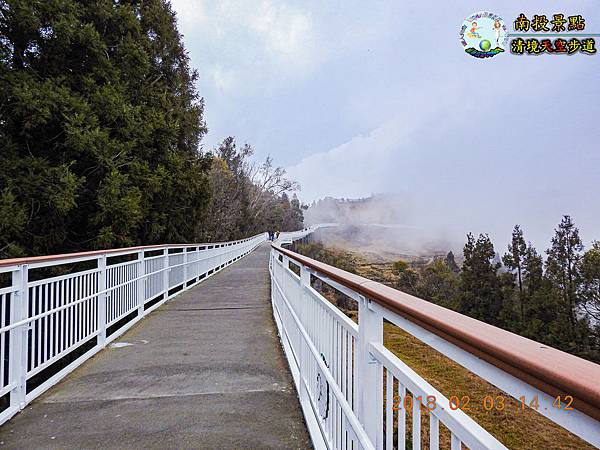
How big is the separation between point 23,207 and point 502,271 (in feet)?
111

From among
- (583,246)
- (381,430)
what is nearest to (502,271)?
(583,246)

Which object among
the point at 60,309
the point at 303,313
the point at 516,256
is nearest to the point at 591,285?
the point at 516,256

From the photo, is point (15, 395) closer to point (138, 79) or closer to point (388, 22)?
point (138, 79)

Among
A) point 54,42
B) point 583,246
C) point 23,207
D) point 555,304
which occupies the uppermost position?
point 54,42

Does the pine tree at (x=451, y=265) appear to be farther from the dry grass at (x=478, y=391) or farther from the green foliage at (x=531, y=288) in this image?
the dry grass at (x=478, y=391)

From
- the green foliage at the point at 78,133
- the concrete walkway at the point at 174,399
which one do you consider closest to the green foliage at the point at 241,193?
the green foliage at the point at 78,133

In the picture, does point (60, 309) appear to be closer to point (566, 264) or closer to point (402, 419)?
point (402, 419)

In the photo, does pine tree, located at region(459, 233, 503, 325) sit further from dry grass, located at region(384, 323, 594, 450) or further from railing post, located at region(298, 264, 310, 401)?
railing post, located at region(298, 264, 310, 401)

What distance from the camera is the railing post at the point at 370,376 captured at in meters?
1.31

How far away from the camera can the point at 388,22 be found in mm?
15422

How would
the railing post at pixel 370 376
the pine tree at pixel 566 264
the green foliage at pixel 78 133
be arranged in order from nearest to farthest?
the railing post at pixel 370 376, the green foliage at pixel 78 133, the pine tree at pixel 566 264

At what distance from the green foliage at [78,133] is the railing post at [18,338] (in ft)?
21.1

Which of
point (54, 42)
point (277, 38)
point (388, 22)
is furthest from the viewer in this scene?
point (277, 38)

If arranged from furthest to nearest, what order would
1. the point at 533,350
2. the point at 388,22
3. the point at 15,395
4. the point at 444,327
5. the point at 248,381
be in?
the point at 388,22 < the point at 248,381 < the point at 15,395 < the point at 444,327 < the point at 533,350
